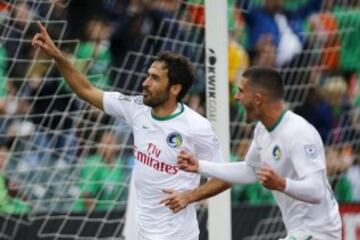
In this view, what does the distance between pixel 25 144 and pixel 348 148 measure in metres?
3.15

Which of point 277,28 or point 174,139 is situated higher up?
point 277,28

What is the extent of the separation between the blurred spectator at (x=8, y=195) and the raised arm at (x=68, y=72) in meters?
2.38

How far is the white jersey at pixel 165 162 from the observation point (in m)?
7.20

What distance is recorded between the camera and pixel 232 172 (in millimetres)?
6703

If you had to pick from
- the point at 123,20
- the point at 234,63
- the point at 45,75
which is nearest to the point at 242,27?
the point at 234,63

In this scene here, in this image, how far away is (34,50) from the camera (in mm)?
9711

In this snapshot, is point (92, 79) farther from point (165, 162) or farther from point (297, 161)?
point (297, 161)

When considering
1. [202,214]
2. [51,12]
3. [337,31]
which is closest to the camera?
[51,12]

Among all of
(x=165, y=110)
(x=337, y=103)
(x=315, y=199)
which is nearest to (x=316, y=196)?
(x=315, y=199)

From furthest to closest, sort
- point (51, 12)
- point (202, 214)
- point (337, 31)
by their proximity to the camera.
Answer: point (337, 31) → point (202, 214) → point (51, 12)

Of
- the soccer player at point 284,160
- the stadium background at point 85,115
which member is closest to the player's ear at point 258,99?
the soccer player at point 284,160

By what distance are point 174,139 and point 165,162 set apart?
15 centimetres

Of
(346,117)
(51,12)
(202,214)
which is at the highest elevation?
(51,12)

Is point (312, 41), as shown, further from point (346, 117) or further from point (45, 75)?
point (45, 75)
